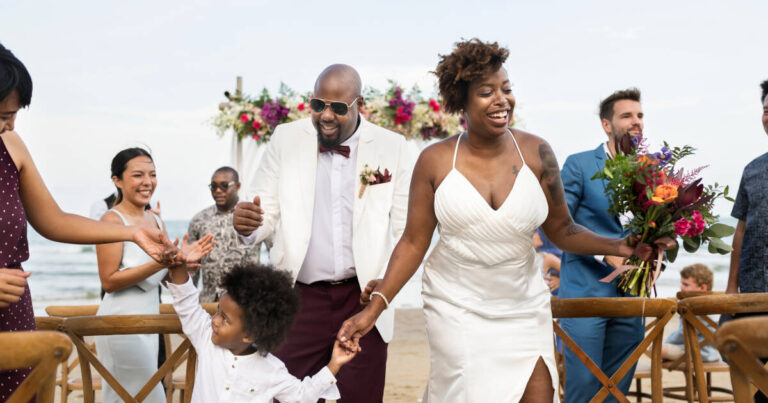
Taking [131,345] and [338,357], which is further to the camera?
[131,345]

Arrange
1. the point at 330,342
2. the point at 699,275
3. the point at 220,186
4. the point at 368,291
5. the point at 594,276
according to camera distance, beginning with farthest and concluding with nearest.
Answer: the point at 699,275 < the point at 220,186 < the point at 594,276 < the point at 330,342 < the point at 368,291

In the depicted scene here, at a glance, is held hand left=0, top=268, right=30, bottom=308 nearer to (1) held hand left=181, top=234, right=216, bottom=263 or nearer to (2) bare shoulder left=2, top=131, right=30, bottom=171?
(2) bare shoulder left=2, top=131, right=30, bottom=171

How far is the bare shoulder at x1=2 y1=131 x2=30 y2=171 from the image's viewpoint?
9.34ft

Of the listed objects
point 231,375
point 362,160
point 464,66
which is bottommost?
point 231,375

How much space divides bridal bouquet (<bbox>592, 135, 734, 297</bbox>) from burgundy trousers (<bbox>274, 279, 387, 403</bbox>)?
152 centimetres

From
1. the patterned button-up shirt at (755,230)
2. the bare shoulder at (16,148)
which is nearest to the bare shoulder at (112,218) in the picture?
the bare shoulder at (16,148)

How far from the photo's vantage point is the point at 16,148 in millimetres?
2879

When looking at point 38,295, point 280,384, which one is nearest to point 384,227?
point 280,384

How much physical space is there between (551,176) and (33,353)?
92.0 inches

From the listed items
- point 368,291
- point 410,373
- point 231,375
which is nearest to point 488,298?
point 368,291

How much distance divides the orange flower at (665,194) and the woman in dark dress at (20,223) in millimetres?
2039

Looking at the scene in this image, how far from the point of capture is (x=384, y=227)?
14.1 ft

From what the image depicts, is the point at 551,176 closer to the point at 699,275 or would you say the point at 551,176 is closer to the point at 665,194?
the point at 665,194

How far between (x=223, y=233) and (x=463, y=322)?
459 centimetres
